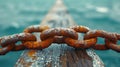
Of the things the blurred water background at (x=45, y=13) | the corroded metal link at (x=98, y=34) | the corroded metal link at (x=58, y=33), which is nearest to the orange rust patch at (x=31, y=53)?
the corroded metal link at (x=58, y=33)

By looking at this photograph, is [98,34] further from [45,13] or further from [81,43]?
[45,13]

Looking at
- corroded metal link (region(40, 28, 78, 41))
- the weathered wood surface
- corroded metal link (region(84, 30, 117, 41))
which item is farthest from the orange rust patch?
corroded metal link (region(84, 30, 117, 41))

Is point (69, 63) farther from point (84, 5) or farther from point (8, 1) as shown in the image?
point (8, 1)

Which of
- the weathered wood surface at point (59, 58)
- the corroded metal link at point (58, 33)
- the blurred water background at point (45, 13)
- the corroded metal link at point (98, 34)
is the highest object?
the corroded metal link at point (58, 33)

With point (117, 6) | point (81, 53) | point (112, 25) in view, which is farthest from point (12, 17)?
point (81, 53)

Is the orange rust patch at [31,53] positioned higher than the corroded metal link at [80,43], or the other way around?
the corroded metal link at [80,43]

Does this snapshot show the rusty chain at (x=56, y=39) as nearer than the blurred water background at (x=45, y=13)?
Yes

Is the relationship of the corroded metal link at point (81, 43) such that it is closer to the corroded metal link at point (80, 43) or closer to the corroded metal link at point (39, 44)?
the corroded metal link at point (80, 43)

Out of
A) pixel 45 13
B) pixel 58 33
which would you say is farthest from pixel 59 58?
pixel 45 13
